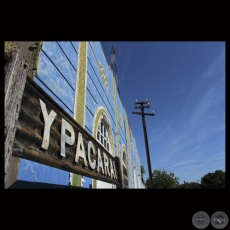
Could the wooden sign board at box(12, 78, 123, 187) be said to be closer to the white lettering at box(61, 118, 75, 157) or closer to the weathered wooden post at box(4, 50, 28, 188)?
the white lettering at box(61, 118, 75, 157)

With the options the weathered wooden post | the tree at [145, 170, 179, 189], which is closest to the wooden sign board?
the weathered wooden post

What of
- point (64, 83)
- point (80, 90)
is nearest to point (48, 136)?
point (64, 83)

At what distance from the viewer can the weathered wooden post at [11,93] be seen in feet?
2.79

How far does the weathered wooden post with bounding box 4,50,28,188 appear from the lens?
850 mm

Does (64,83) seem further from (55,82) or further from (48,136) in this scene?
(48,136)

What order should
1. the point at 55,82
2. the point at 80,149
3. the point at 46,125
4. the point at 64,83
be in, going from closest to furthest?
the point at 46,125 < the point at 80,149 < the point at 55,82 < the point at 64,83

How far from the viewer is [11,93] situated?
0.93 meters

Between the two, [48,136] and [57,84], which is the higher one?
[57,84]

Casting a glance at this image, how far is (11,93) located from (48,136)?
58cm

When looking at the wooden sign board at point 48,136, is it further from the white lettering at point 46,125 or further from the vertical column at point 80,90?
the vertical column at point 80,90

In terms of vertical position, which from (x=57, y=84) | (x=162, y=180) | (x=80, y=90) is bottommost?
(x=162, y=180)

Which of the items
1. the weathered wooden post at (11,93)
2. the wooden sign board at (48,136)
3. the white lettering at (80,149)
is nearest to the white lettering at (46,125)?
the wooden sign board at (48,136)
